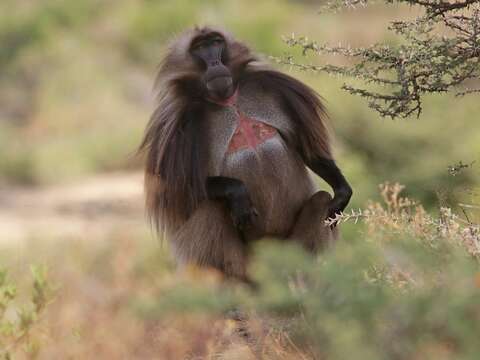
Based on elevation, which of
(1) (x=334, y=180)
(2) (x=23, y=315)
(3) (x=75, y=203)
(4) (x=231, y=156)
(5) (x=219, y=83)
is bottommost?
(3) (x=75, y=203)

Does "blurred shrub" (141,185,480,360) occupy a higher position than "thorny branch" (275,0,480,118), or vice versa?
"thorny branch" (275,0,480,118)

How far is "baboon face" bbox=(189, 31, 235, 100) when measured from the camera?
4.71 m

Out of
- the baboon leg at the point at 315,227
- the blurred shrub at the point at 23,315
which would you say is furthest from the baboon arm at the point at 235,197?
the blurred shrub at the point at 23,315

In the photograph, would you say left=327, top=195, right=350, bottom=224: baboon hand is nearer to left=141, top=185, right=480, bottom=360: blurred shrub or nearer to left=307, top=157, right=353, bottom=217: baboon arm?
left=307, top=157, right=353, bottom=217: baboon arm

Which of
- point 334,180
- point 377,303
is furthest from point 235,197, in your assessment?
point 377,303

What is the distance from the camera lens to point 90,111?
17.0 m

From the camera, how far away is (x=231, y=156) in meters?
4.79

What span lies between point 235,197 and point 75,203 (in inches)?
328

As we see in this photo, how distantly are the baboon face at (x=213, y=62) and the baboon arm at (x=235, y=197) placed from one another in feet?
1.45

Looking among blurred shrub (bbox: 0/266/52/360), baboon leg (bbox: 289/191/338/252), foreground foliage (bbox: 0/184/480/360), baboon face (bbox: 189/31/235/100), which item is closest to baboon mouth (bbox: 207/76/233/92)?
baboon face (bbox: 189/31/235/100)

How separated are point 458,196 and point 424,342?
2299 mm

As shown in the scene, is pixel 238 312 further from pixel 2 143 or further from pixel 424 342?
pixel 2 143

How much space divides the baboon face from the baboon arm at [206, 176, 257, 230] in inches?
17.4

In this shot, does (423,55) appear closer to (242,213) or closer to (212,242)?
(242,213)
